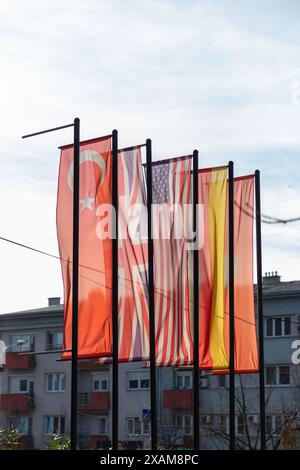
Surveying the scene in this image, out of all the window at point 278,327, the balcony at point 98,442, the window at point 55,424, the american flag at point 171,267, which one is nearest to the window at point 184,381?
the balcony at point 98,442

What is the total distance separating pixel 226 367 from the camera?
27125 mm

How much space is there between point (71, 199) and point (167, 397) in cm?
4858

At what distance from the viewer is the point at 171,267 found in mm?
25406

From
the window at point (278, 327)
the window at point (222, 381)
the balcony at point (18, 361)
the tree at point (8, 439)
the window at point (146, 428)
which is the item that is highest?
the window at point (278, 327)

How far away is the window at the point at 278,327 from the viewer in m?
67.1

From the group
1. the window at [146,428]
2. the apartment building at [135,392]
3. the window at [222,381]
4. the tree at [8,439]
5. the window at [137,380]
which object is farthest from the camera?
the window at [137,380]

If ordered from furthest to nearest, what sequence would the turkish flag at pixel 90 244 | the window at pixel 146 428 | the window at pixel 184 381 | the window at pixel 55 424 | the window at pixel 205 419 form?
the window at pixel 55 424, the window at pixel 146 428, the window at pixel 184 381, the window at pixel 205 419, the turkish flag at pixel 90 244

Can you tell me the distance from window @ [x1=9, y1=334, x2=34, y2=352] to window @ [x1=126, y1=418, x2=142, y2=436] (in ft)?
34.5

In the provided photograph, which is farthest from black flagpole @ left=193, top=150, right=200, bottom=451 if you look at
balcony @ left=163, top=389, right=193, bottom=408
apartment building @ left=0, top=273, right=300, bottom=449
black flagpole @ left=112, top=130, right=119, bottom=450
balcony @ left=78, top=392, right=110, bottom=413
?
balcony @ left=78, top=392, right=110, bottom=413

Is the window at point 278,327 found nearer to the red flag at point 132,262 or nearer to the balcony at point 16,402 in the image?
the balcony at point 16,402

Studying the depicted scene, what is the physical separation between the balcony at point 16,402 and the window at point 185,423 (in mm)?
13076

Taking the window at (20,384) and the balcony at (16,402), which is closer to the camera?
the balcony at (16,402)
